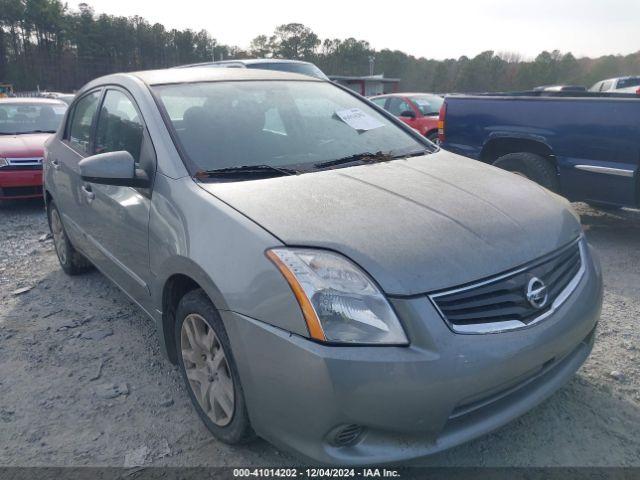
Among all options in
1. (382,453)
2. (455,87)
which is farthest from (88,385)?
(455,87)

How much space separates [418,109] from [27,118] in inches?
312

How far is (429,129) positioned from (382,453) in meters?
10.2

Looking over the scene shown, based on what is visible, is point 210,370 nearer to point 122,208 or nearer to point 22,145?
point 122,208

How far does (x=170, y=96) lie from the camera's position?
2.77 metres

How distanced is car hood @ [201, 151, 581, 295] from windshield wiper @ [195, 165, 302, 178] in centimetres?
9

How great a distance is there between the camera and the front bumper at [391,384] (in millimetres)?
1637

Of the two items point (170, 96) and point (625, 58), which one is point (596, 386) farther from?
point (625, 58)

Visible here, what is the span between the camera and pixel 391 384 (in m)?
1.63

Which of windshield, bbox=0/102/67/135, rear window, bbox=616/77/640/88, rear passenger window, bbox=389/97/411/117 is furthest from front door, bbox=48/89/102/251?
rear window, bbox=616/77/640/88

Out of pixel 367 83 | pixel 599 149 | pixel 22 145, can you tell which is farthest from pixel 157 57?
pixel 599 149

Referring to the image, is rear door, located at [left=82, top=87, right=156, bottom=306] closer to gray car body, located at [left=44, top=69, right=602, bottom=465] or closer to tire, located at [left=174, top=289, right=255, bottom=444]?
gray car body, located at [left=44, top=69, right=602, bottom=465]

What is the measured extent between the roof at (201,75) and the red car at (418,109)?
7508 millimetres

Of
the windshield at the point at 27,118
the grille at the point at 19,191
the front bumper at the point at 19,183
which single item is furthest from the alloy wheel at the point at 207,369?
the windshield at the point at 27,118

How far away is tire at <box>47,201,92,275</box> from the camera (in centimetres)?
419
